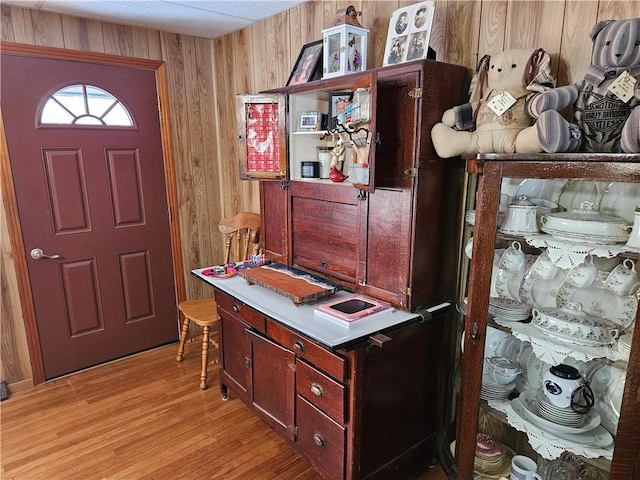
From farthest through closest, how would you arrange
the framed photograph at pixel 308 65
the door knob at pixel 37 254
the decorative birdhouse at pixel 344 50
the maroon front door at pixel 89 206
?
the door knob at pixel 37 254 → the maroon front door at pixel 89 206 → the framed photograph at pixel 308 65 → the decorative birdhouse at pixel 344 50

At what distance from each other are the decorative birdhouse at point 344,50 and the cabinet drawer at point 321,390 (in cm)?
135

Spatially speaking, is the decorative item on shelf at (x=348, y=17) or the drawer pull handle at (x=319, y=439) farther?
the decorative item on shelf at (x=348, y=17)

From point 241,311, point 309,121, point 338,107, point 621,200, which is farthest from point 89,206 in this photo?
point 621,200

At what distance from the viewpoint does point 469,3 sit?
1.76 meters

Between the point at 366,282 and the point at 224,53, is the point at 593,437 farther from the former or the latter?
the point at 224,53

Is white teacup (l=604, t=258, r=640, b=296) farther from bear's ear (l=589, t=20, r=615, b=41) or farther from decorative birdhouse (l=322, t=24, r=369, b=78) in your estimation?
decorative birdhouse (l=322, t=24, r=369, b=78)

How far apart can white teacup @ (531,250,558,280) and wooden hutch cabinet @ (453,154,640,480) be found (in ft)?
0.27

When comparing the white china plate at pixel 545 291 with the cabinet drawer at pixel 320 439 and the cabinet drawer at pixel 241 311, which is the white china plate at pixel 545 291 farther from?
the cabinet drawer at pixel 241 311

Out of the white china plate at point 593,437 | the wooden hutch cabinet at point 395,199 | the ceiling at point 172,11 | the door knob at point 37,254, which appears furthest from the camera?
the door knob at point 37,254

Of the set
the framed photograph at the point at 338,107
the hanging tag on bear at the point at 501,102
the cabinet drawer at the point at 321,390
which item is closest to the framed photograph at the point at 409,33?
the framed photograph at the point at 338,107

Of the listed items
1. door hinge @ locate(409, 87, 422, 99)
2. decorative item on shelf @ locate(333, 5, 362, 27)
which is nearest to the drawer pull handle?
door hinge @ locate(409, 87, 422, 99)

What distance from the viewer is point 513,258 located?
155cm

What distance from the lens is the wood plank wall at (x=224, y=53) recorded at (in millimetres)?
1555

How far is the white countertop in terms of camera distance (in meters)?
1.61
